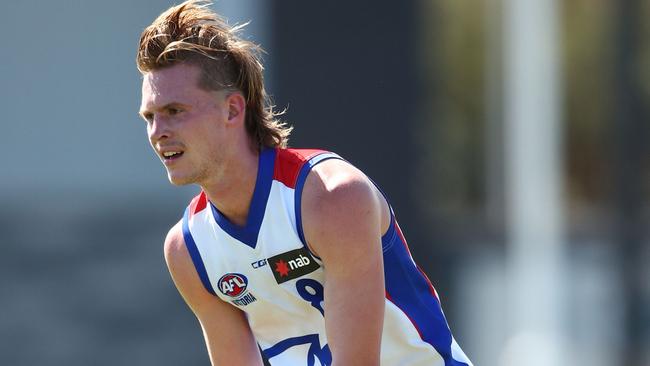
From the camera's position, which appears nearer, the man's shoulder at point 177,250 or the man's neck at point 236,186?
the man's neck at point 236,186

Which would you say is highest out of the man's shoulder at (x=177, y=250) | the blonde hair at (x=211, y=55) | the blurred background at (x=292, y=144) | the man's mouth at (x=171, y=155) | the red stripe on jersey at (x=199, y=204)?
the blonde hair at (x=211, y=55)

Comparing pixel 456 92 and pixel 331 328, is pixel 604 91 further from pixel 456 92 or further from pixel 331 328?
pixel 331 328

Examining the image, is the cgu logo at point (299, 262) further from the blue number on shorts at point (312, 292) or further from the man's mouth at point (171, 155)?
the man's mouth at point (171, 155)

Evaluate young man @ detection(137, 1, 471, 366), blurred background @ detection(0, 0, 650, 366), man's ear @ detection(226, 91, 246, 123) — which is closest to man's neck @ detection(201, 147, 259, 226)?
young man @ detection(137, 1, 471, 366)

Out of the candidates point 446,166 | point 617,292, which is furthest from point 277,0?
point 617,292

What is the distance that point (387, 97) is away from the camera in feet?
36.6

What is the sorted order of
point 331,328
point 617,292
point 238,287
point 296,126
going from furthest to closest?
A: point 617,292, point 296,126, point 238,287, point 331,328

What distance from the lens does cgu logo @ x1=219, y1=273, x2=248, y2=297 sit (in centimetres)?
492

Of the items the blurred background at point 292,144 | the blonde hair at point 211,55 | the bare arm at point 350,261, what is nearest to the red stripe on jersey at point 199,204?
the blonde hair at point 211,55

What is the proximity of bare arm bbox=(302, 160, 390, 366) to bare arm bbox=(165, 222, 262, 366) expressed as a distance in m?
0.62

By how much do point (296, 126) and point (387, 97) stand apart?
2.64 ft

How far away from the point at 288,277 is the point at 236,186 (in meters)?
0.34

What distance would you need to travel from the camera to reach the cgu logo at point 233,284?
4918mm

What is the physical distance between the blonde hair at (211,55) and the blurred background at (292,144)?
5.60 metres
